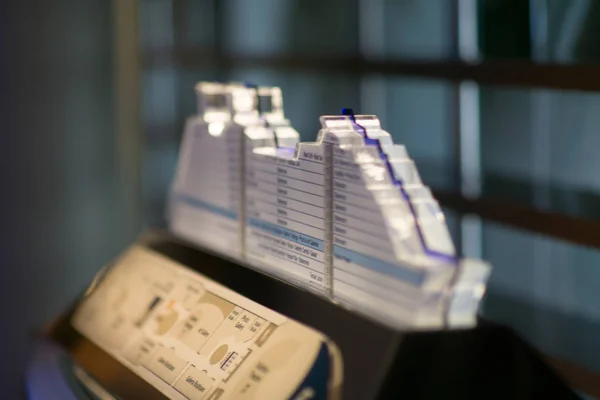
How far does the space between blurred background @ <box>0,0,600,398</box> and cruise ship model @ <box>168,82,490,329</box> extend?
610mm

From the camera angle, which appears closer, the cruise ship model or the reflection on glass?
the cruise ship model

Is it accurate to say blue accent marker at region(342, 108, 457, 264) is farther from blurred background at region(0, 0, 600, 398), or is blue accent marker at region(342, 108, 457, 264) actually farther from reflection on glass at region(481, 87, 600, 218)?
reflection on glass at region(481, 87, 600, 218)

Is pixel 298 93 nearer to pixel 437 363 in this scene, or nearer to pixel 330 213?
pixel 330 213

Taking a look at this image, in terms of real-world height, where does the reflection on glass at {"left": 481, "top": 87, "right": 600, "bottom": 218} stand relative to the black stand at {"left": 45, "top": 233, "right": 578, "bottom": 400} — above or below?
above

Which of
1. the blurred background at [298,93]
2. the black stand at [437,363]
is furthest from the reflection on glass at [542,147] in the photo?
the black stand at [437,363]

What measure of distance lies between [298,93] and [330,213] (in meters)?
0.72

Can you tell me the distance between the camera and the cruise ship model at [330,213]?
498 millimetres

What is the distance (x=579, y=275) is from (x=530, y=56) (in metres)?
0.48

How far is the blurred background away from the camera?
1496mm

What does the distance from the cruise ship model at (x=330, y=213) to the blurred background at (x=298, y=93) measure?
61 centimetres

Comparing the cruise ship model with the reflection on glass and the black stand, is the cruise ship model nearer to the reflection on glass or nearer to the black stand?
the black stand

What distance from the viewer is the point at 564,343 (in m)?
1.24

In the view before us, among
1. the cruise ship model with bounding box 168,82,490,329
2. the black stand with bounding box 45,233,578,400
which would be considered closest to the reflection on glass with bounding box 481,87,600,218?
the cruise ship model with bounding box 168,82,490,329

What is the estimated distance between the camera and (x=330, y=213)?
61 cm
